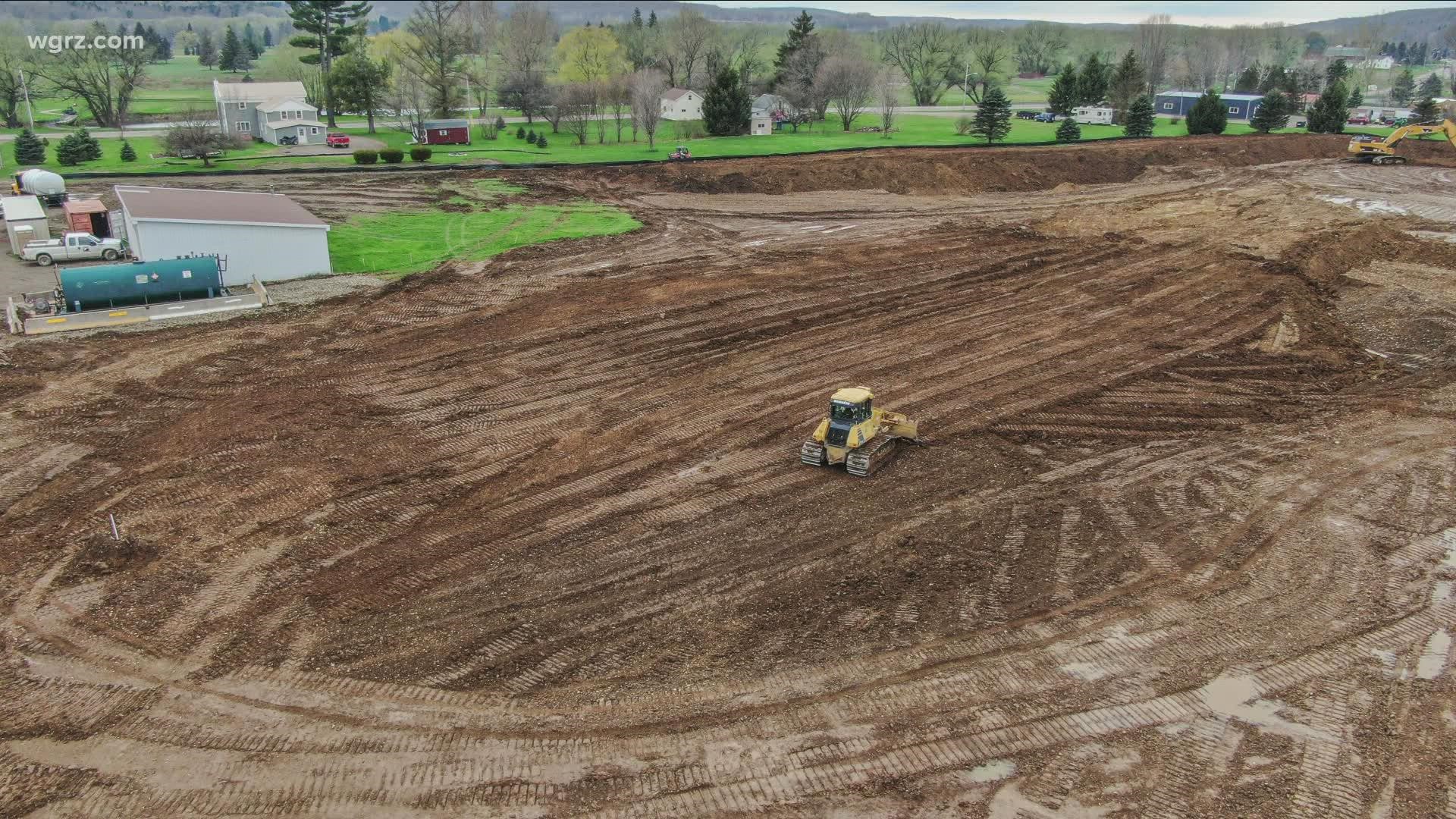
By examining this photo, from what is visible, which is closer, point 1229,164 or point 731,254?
point 731,254

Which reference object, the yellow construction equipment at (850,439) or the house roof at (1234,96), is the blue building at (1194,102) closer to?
the house roof at (1234,96)

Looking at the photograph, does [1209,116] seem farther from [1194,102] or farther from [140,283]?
[140,283]

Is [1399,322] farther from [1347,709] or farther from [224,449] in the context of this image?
[224,449]

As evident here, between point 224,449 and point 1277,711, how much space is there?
21.1m

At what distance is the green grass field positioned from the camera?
3884 cm

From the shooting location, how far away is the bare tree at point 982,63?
4188 inches

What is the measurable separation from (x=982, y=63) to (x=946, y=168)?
222 feet

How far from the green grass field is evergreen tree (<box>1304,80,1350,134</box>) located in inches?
2408

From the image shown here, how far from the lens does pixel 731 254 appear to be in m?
40.1

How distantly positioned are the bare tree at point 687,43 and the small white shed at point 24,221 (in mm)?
57254

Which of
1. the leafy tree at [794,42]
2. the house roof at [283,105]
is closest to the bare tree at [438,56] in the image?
the house roof at [283,105]

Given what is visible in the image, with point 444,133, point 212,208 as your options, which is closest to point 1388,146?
point 444,133

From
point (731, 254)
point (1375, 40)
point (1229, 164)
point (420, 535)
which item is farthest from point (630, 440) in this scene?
point (1375, 40)

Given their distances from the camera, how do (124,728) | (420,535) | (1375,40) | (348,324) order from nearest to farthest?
(124,728), (420,535), (348,324), (1375,40)
